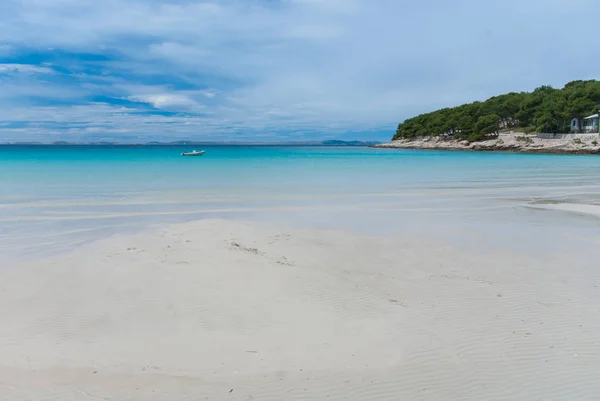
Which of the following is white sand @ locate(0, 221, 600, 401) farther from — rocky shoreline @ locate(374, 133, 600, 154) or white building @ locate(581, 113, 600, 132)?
white building @ locate(581, 113, 600, 132)

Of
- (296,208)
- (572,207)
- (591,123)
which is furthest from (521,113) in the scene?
(296,208)

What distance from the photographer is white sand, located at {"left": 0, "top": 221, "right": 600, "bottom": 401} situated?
3809mm

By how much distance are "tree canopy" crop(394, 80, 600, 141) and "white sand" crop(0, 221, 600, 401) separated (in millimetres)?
78502

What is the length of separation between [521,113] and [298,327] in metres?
93.7

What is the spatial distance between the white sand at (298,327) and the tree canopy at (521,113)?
258ft

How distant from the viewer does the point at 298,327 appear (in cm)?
489

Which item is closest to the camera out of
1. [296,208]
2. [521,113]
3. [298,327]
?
[298,327]

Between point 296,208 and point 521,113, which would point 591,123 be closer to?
point 521,113

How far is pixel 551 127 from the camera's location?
2943 inches

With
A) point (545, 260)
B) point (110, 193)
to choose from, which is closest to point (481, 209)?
point (545, 260)

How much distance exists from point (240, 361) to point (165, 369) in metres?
0.71

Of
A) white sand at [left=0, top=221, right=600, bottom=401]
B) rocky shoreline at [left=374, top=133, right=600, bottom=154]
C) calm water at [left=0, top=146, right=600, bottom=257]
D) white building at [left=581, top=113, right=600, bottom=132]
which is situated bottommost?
white sand at [left=0, top=221, right=600, bottom=401]

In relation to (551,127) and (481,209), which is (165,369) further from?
(551,127)

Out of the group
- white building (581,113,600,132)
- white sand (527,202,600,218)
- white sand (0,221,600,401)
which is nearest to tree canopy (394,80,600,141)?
white building (581,113,600,132)
